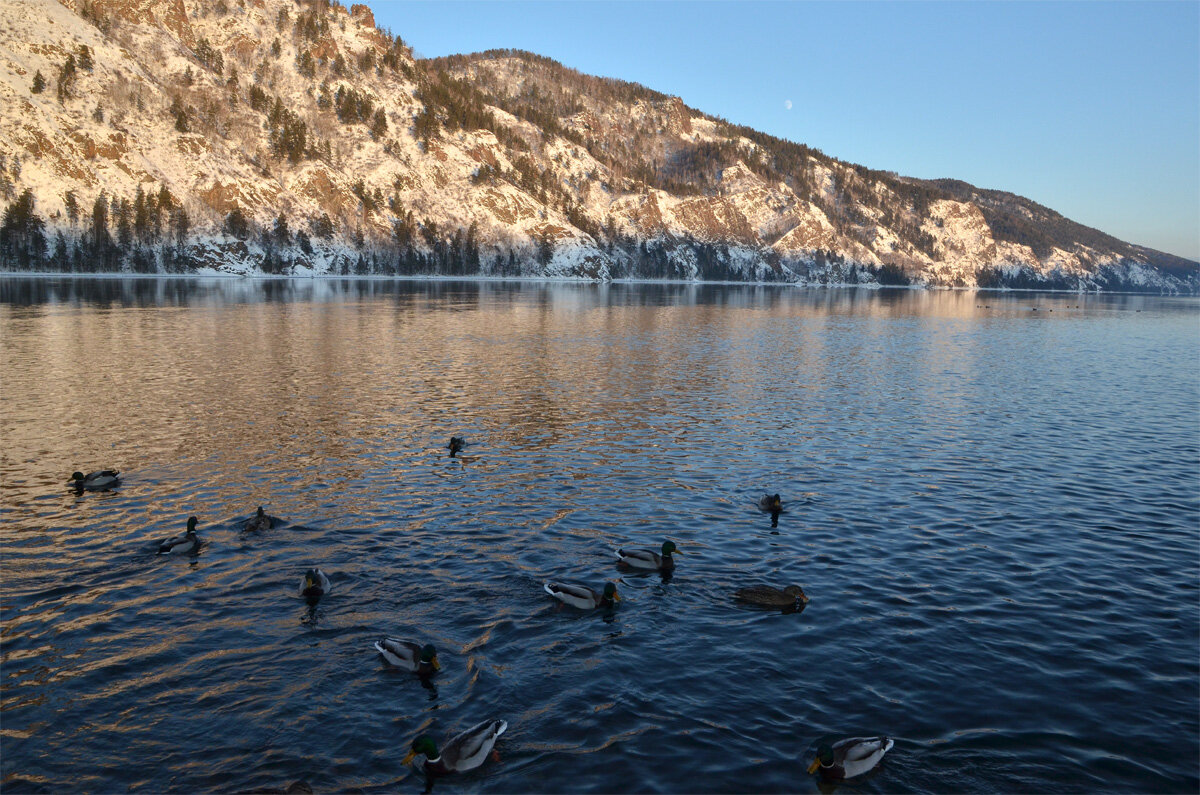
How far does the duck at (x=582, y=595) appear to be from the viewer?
19781 mm

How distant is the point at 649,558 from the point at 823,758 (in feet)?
30.5

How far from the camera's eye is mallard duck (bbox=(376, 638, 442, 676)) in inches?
650

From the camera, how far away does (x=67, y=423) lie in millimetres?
37875

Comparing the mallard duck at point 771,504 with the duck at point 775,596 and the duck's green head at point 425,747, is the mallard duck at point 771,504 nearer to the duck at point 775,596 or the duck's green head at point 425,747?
the duck at point 775,596

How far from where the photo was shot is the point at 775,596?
20359 mm

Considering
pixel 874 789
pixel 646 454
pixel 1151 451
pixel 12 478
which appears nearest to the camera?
pixel 874 789

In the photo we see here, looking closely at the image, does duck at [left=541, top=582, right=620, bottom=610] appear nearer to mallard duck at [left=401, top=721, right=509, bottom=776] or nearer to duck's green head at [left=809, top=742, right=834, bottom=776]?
mallard duck at [left=401, top=721, right=509, bottom=776]

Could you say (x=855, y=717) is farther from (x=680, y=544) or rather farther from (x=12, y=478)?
(x=12, y=478)

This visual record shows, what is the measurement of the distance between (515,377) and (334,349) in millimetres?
21914

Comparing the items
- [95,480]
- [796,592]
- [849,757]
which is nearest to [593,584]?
[796,592]

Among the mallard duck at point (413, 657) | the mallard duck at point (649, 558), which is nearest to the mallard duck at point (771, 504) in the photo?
the mallard duck at point (649, 558)

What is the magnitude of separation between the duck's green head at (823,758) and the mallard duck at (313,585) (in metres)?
13.3

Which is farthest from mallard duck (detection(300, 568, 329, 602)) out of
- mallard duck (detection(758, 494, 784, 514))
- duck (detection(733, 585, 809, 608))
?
mallard duck (detection(758, 494, 784, 514))

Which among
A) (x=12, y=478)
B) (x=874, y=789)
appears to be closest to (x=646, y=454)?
(x=874, y=789)
